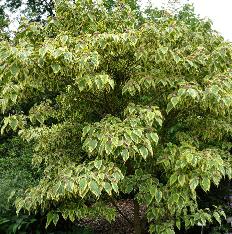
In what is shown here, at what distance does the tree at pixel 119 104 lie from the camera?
2836mm

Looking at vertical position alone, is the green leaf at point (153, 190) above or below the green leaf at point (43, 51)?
below

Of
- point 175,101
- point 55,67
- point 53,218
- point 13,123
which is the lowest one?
point 53,218

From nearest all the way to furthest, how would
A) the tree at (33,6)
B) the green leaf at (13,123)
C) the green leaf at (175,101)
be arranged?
1. the green leaf at (175,101)
2. the green leaf at (13,123)
3. the tree at (33,6)

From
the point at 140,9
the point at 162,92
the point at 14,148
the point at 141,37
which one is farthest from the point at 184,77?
the point at 140,9

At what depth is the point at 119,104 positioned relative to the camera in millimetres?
3627

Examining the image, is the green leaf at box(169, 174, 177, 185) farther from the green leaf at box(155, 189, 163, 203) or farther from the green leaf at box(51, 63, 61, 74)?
the green leaf at box(51, 63, 61, 74)

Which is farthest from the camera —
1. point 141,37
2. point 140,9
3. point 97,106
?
point 140,9

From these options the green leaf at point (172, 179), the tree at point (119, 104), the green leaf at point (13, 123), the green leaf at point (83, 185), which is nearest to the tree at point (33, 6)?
the tree at point (119, 104)

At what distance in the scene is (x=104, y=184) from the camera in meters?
2.74

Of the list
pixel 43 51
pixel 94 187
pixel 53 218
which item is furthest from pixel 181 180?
pixel 43 51

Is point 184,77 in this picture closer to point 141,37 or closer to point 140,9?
point 141,37

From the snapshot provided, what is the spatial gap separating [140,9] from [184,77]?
8736mm

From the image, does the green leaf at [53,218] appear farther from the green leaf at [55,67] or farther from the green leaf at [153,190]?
the green leaf at [55,67]

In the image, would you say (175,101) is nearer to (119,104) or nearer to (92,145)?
(92,145)
